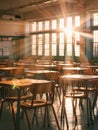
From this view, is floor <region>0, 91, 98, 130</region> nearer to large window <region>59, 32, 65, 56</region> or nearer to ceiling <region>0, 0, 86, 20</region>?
ceiling <region>0, 0, 86, 20</region>

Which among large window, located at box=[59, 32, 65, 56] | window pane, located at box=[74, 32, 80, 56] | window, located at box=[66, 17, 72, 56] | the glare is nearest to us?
window pane, located at box=[74, 32, 80, 56]

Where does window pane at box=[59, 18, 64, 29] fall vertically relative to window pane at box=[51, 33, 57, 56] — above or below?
above

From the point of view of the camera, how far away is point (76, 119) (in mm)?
4656

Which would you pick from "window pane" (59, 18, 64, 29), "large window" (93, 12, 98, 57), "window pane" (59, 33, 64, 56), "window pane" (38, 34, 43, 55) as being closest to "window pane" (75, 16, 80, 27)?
"large window" (93, 12, 98, 57)

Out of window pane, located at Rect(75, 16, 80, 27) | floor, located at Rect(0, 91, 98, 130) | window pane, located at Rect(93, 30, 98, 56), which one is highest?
window pane, located at Rect(75, 16, 80, 27)

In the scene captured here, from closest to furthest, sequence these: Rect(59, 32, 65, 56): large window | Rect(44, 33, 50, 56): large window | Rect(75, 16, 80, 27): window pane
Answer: Rect(75, 16, 80, 27): window pane
Rect(59, 32, 65, 56): large window
Rect(44, 33, 50, 56): large window

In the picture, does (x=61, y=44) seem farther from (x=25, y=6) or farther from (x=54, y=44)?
(x=25, y=6)

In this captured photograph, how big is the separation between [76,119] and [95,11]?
9.48 meters

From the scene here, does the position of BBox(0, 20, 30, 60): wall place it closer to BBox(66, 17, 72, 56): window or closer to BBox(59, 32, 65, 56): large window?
BBox(59, 32, 65, 56): large window

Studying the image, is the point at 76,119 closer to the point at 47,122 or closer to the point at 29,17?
the point at 47,122

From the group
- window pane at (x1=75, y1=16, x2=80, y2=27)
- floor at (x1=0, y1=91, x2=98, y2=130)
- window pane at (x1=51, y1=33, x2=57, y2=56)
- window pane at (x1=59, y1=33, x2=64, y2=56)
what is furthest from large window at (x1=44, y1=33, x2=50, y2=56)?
floor at (x1=0, y1=91, x2=98, y2=130)

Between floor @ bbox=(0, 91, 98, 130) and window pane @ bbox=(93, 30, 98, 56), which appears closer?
floor @ bbox=(0, 91, 98, 130)

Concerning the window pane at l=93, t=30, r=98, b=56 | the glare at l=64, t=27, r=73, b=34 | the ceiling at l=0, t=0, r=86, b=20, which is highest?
the ceiling at l=0, t=0, r=86, b=20

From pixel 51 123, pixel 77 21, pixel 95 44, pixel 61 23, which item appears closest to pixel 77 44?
pixel 95 44
